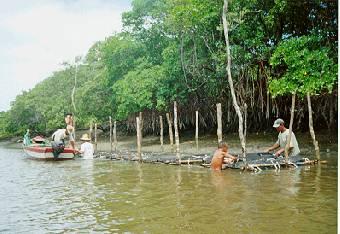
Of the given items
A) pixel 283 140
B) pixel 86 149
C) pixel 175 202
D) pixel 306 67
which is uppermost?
pixel 306 67

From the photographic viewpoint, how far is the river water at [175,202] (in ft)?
16.4

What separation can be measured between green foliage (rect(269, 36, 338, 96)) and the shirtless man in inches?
112

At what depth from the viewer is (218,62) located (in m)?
15.8

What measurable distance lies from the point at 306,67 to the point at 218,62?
187 inches

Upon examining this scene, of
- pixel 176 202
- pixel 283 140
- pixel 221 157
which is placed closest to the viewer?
pixel 176 202

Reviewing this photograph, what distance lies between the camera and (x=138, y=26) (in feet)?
69.3

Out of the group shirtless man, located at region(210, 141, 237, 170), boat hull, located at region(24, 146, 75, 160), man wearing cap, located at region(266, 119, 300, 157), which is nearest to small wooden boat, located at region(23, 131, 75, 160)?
boat hull, located at region(24, 146, 75, 160)

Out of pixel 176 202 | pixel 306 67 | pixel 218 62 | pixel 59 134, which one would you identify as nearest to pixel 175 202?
pixel 176 202

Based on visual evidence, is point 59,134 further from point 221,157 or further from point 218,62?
point 221,157

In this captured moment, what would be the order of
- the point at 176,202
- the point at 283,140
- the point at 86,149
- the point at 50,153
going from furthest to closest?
the point at 50,153 < the point at 86,149 < the point at 283,140 < the point at 176,202

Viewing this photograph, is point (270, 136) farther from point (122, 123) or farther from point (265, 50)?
point (122, 123)

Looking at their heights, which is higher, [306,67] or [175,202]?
[306,67]

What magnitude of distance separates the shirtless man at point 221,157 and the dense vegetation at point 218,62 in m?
3.02

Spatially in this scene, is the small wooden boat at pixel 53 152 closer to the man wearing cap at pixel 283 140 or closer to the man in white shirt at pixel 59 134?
the man in white shirt at pixel 59 134
